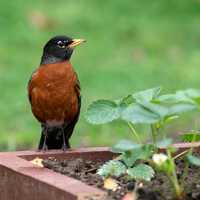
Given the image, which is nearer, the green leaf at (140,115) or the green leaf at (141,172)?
the green leaf at (140,115)

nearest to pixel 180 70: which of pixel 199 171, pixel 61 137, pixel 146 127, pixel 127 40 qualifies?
pixel 127 40

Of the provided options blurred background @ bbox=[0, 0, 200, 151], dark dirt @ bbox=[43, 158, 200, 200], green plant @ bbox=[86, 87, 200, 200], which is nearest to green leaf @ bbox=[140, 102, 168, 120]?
green plant @ bbox=[86, 87, 200, 200]

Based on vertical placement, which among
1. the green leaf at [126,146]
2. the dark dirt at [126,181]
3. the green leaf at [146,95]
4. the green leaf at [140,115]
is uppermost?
the green leaf at [146,95]

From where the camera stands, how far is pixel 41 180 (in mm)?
4266

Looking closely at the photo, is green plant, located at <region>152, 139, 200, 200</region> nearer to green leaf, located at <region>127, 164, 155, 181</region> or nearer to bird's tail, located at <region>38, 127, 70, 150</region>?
green leaf, located at <region>127, 164, 155, 181</region>

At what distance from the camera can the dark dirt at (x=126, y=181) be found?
13.4 ft

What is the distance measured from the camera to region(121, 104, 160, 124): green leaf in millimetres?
3998

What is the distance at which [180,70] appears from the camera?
14.2 m

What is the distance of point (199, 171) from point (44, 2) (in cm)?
1318

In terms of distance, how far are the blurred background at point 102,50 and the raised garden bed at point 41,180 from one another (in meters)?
4.52

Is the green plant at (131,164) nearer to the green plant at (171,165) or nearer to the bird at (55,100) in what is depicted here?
the green plant at (171,165)

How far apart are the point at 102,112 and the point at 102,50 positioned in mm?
10850

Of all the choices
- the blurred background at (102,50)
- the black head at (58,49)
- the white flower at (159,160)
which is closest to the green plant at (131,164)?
the white flower at (159,160)

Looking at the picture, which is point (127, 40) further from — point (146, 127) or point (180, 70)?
point (146, 127)
